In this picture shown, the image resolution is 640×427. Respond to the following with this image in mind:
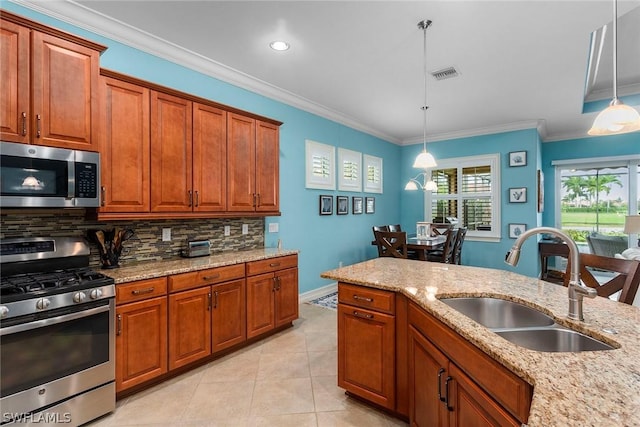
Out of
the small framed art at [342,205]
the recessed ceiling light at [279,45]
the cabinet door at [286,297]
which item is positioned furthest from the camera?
the small framed art at [342,205]

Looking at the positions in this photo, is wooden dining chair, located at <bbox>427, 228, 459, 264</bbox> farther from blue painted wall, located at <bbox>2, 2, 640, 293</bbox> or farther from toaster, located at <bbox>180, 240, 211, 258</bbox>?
toaster, located at <bbox>180, 240, 211, 258</bbox>

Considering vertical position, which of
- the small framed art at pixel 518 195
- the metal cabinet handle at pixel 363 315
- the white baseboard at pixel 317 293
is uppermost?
the small framed art at pixel 518 195

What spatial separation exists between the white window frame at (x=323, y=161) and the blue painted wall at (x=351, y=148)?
0.10 meters

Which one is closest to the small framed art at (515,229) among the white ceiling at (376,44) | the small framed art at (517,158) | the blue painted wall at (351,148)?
the blue painted wall at (351,148)

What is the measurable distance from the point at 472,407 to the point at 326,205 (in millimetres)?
3746

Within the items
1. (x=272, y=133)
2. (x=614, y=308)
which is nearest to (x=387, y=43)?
(x=272, y=133)

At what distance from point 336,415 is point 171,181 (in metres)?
2.21

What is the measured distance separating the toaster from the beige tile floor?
3.25ft

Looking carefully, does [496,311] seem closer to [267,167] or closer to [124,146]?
[267,167]

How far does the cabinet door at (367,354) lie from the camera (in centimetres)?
193

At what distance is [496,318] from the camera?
67.7 inches

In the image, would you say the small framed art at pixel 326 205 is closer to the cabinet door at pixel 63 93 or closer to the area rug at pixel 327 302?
the area rug at pixel 327 302

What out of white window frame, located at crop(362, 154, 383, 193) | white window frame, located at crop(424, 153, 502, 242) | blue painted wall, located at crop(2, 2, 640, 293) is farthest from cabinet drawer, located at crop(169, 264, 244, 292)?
white window frame, located at crop(424, 153, 502, 242)

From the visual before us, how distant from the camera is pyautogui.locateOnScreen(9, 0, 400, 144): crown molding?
2.32 meters
